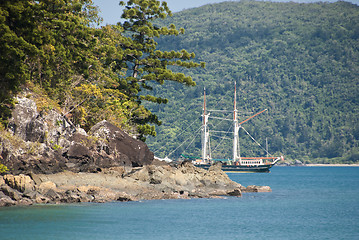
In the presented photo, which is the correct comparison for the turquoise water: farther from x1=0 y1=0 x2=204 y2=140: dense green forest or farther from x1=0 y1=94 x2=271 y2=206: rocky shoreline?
x1=0 y1=0 x2=204 y2=140: dense green forest

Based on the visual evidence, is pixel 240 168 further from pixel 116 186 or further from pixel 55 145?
pixel 55 145

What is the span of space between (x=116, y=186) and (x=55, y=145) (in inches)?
163

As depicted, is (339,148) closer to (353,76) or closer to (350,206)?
(353,76)

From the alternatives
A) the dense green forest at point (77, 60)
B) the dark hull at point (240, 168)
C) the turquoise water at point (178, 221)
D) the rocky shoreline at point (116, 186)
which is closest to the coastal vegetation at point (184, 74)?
the dense green forest at point (77, 60)

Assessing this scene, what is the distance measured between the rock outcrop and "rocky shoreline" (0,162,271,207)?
75 centimetres

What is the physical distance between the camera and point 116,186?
101ft

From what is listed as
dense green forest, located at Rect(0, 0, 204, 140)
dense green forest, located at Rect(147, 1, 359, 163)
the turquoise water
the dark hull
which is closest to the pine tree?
dense green forest, located at Rect(0, 0, 204, 140)

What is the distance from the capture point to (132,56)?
138 ft

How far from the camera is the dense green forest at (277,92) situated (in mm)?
137125

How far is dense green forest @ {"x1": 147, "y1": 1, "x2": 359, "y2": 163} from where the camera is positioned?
13712 cm

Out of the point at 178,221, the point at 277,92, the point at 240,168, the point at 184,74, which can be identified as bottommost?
the point at 178,221

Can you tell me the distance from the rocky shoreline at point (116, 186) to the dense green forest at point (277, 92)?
91.0 m

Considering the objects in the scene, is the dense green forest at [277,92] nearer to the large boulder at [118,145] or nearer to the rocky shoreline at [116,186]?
the rocky shoreline at [116,186]

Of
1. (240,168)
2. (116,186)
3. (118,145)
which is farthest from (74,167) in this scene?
(240,168)
